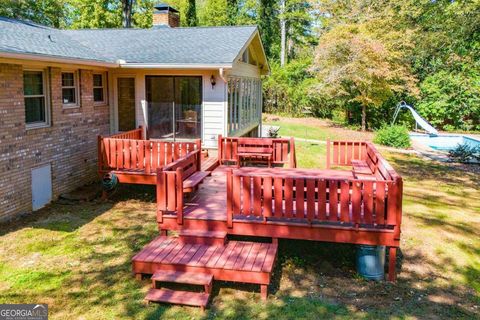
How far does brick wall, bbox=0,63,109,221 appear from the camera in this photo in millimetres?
8359

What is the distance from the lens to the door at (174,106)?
11.6 metres

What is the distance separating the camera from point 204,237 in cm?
654

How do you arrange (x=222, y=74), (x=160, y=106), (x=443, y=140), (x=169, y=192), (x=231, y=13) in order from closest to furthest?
(x=169, y=192) < (x=222, y=74) < (x=160, y=106) < (x=443, y=140) < (x=231, y=13)

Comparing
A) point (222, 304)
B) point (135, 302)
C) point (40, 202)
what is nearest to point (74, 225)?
point (40, 202)

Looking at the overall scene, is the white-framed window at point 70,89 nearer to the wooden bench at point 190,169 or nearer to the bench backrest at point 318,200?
the wooden bench at point 190,169

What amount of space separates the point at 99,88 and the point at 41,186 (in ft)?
11.4

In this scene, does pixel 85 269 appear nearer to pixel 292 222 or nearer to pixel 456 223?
pixel 292 222

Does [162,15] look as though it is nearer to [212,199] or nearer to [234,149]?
[234,149]

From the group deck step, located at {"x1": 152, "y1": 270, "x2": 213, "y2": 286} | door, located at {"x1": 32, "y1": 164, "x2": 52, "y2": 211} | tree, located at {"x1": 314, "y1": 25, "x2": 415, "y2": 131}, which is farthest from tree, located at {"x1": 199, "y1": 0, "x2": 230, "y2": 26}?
deck step, located at {"x1": 152, "y1": 270, "x2": 213, "y2": 286}

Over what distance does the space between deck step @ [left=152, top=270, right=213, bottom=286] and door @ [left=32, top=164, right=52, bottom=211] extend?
15.7 ft

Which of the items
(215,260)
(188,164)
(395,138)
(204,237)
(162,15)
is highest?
(162,15)

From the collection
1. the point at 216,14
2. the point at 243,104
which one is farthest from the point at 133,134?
the point at 216,14

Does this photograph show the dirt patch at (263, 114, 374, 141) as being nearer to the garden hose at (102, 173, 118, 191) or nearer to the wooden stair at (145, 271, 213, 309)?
the garden hose at (102, 173, 118, 191)

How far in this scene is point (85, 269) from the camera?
6484mm
